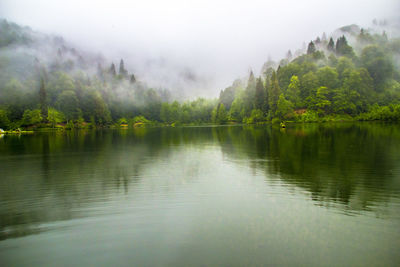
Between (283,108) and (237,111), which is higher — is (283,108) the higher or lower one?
the lower one

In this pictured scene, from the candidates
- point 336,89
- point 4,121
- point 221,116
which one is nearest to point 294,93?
point 336,89

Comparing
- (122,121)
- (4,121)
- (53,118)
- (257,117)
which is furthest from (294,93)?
(4,121)

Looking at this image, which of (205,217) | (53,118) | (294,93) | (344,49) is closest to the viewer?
(205,217)

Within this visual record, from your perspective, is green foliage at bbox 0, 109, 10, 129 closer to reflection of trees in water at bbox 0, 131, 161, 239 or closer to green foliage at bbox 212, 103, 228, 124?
reflection of trees in water at bbox 0, 131, 161, 239

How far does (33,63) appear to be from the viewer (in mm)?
159875

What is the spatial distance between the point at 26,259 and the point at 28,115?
13210 centimetres

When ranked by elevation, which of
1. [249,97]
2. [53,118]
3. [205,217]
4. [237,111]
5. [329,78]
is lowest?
[205,217]

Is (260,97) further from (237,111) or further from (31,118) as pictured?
(31,118)

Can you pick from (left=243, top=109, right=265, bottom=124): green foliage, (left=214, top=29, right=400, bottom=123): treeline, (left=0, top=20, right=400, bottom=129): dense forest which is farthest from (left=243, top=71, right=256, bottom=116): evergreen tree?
(left=243, top=109, right=265, bottom=124): green foliage

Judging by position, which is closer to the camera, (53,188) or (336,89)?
(53,188)

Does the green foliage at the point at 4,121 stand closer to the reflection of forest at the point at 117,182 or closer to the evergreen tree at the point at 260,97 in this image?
the reflection of forest at the point at 117,182

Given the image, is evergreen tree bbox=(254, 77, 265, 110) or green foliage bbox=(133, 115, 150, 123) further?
green foliage bbox=(133, 115, 150, 123)

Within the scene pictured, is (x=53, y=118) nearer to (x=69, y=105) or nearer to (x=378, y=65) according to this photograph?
(x=69, y=105)

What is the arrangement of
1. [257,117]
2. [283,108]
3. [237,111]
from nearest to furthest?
[283,108], [257,117], [237,111]
